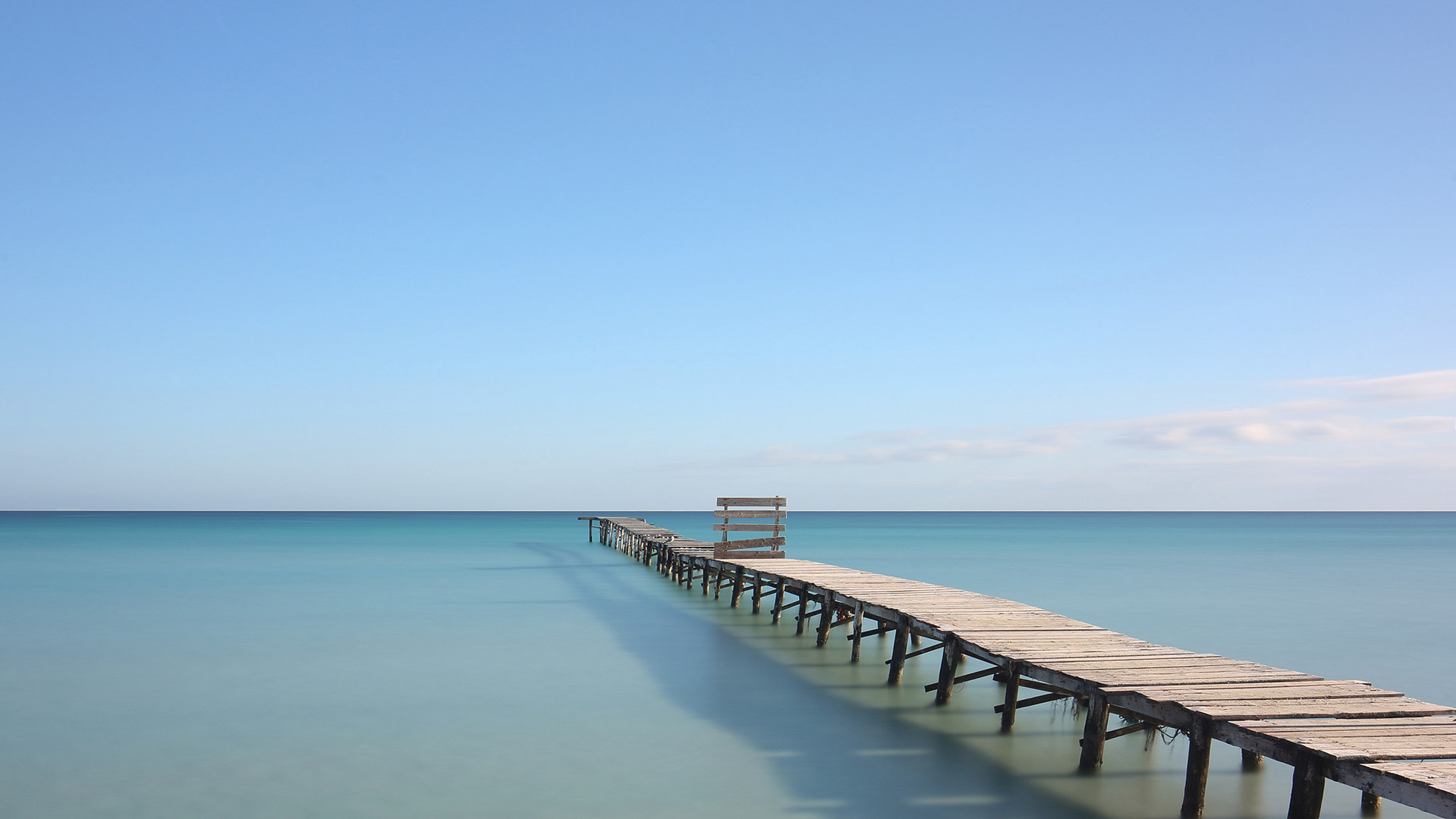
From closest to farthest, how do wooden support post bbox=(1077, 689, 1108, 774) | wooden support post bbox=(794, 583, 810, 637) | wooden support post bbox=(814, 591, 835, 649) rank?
wooden support post bbox=(1077, 689, 1108, 774)
wooden support post bbox=(814, 591, 835, 649)
wooden support post bbox=(794, 583, 810, 637)

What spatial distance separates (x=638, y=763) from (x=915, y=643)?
20.2 ft

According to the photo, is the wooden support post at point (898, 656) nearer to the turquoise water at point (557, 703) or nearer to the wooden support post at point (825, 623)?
the turquoise water at point (557, 703)

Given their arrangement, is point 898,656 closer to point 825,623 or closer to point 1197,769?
point 825,623

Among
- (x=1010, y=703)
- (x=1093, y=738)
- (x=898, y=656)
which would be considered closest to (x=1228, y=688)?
(x=1093, y=738)

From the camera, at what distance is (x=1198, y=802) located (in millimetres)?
6051

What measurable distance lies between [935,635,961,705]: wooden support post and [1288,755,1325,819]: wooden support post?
3.81 m

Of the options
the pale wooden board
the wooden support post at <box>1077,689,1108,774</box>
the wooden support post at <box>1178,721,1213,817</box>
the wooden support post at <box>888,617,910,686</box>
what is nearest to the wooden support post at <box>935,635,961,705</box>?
the pale wooden board

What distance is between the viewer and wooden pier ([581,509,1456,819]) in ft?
15.5

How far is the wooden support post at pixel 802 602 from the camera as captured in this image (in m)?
13.2

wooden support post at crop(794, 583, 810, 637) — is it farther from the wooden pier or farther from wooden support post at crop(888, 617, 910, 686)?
wooden support post at crop(888, 617, 910, 686)

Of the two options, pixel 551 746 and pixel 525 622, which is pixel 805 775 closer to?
pixel 551 746

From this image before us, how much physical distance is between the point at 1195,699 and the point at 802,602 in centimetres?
794

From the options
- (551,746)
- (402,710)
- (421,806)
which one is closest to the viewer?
(421,806)

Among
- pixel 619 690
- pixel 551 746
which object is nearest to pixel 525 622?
pixel 619 690
